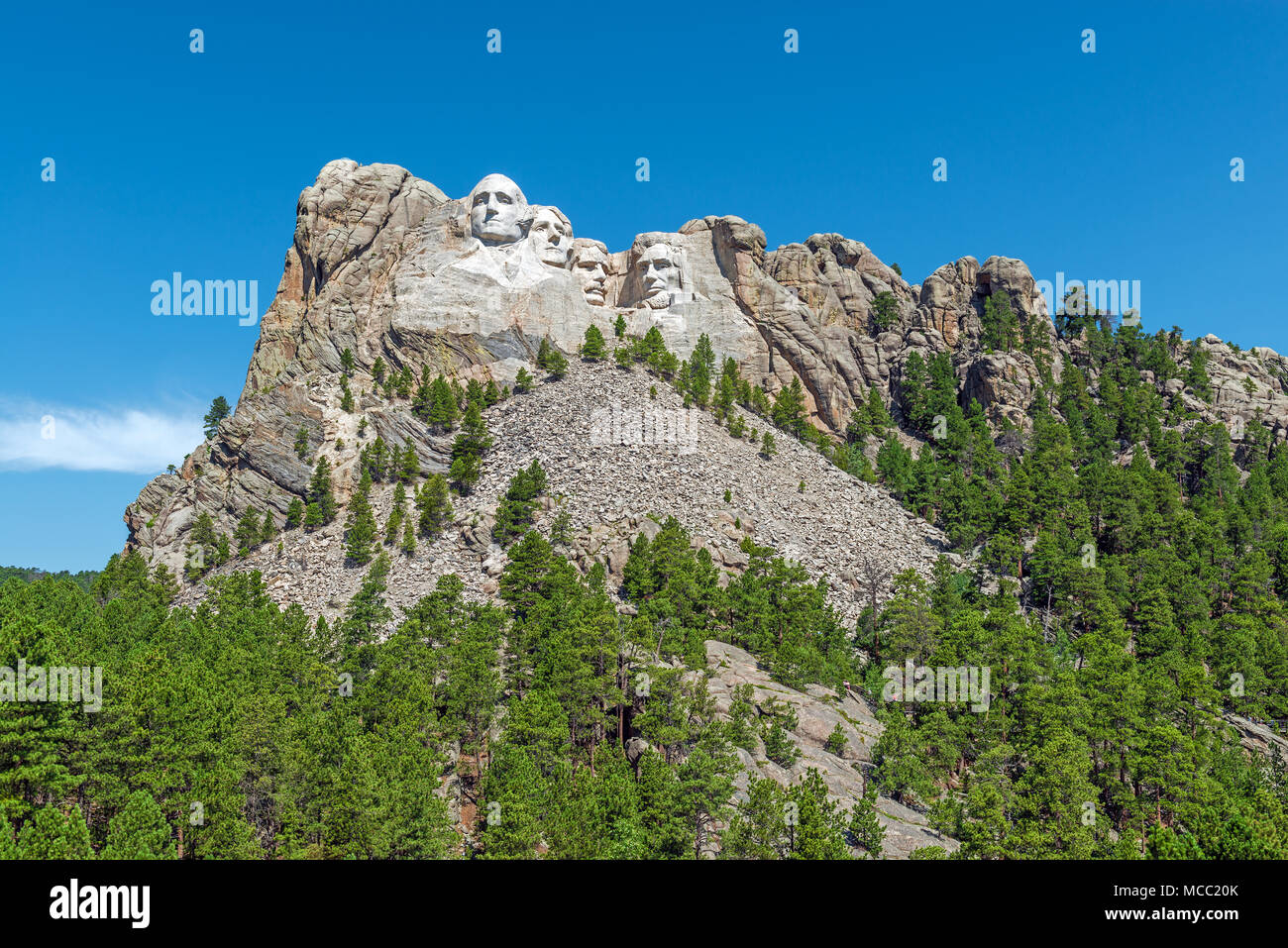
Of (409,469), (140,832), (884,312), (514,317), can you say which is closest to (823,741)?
(140,832)

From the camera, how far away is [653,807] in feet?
113

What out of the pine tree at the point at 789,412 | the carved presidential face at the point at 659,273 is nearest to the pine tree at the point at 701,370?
the pine tree at the point at 789,412

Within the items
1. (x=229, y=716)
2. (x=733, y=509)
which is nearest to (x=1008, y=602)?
(x=733, y=509)

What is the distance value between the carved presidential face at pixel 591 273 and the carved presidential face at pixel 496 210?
11544mm

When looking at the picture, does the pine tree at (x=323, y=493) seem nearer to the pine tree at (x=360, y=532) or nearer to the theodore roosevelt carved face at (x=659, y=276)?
the pine tree at (x=360, y=532)

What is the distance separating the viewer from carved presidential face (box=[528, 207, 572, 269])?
115 m

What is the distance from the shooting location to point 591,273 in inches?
4806

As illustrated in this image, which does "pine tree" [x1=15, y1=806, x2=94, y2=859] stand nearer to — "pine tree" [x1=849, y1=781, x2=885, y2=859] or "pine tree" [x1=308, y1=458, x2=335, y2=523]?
"pine tree" [x1=849, y1=781, x2=885, y2=859]

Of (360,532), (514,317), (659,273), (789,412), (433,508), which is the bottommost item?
(360,532)

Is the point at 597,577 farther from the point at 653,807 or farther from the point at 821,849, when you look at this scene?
the point at 821,849

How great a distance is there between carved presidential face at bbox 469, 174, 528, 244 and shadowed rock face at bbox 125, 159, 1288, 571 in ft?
0.74

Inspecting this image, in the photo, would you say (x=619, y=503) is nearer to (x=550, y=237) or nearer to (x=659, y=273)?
(x=550, y=237)

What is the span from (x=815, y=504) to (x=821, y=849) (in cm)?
6083

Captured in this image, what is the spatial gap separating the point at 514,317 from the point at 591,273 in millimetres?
21177
